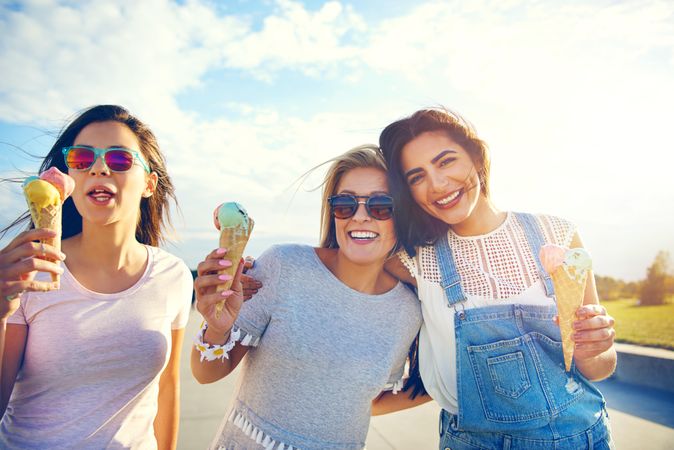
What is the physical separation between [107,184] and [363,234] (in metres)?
1.38

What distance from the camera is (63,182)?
2092 millimetres

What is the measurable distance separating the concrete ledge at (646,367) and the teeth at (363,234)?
20.4 ft

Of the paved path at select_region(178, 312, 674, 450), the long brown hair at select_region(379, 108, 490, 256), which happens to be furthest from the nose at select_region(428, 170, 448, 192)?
the paved path at select_region(178, 312, 674, 450)

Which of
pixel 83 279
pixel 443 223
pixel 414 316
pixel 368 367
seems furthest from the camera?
pixel 443 223

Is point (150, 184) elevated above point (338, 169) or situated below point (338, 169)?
below

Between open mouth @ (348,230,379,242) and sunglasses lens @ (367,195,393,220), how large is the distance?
10 cm

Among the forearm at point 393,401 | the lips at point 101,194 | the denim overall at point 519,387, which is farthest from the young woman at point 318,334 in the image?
the lips at point 101,194

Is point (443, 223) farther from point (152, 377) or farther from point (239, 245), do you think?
point (152, 377)

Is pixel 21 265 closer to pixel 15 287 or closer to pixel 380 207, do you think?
pixel 15 287

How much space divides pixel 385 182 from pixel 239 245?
99 centimetres

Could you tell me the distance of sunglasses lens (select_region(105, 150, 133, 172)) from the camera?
7.57ft

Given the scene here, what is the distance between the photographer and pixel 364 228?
2.58 metres

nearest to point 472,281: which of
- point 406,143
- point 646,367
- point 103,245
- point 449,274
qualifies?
point 449,274

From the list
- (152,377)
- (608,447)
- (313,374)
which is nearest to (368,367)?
(313,374)
